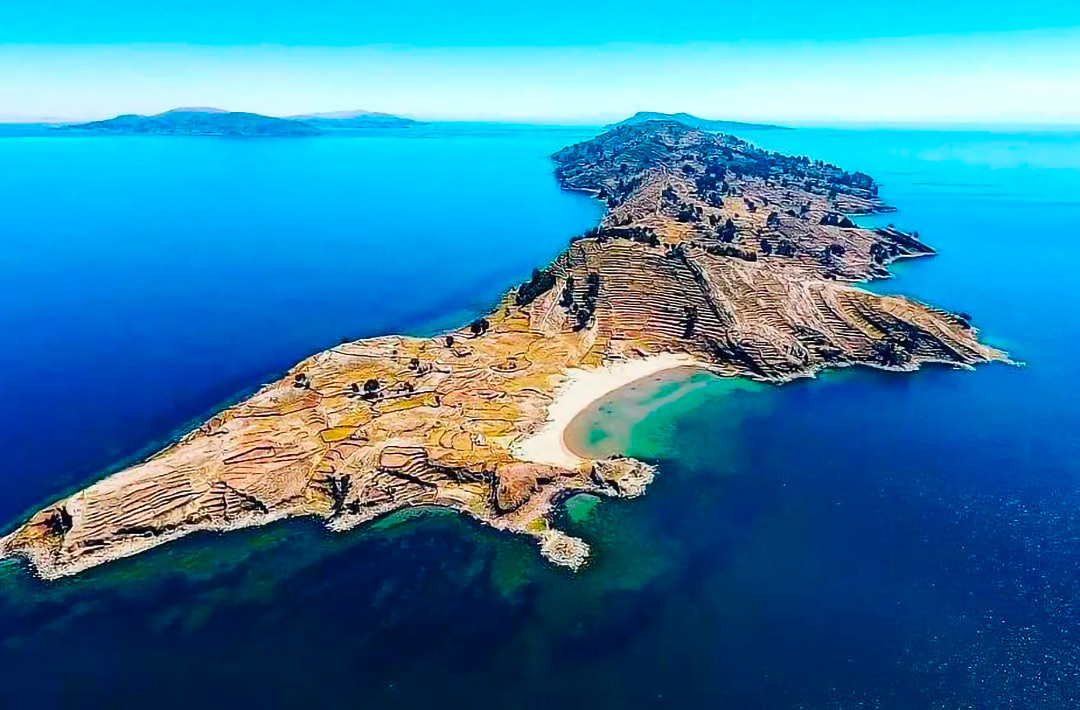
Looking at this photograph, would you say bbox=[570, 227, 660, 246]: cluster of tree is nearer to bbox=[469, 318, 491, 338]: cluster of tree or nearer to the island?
the island

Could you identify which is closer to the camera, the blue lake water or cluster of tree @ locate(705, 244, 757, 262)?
the blue lake water

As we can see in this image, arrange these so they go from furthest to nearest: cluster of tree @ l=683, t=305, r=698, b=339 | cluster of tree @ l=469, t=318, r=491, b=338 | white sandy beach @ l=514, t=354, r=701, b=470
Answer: cluster of tree @ l=683, t=305, r=698, b=339 < cluster of tree @ l=469, t=318, r=491, b=338 < white sandy beach @ l=514, t=354, r=701, b=470

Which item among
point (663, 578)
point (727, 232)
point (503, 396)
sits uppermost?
point (727, 232)

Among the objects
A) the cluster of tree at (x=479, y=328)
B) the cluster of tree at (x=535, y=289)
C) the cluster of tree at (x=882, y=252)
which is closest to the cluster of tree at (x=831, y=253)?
the cluster of tree at (x=882, y=252)

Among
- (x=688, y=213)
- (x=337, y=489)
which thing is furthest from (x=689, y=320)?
(x=688, y=213)

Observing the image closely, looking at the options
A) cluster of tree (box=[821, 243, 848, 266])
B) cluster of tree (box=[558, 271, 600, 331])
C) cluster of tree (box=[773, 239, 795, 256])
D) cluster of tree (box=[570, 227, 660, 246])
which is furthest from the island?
cluster of tree (box=[773, 239, 795, 256])

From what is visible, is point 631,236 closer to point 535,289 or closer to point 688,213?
point 535,289

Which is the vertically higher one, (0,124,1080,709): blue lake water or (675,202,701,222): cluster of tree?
(675,202,701,222): cluster of tree
